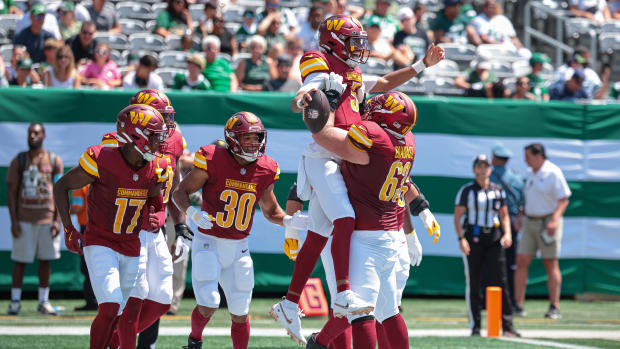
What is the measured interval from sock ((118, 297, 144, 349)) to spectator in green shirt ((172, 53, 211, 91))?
19.1 ft

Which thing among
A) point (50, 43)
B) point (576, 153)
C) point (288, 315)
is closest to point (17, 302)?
point (50, 43)

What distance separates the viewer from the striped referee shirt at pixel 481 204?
10266 millimetres

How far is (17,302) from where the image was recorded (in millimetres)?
10367

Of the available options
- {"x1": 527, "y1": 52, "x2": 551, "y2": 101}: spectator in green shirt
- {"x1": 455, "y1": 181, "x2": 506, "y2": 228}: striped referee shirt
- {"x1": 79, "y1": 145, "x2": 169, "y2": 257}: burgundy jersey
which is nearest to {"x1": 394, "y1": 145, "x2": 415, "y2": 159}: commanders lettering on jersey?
{"x1": 79, "y1": 145, "x2": 169, "y2": 257}: burgundy jersey

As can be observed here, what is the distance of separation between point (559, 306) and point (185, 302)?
4.74 m

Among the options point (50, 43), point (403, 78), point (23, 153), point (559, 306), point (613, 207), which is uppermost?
point (403, 78)

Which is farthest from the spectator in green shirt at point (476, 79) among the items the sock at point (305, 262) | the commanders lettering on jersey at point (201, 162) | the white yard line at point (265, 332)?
the sock at point (305, 262)

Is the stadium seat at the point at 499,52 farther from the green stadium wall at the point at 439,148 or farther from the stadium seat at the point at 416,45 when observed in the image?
the green stadium wall at the point at 439,148

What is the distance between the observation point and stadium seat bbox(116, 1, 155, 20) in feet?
50.5

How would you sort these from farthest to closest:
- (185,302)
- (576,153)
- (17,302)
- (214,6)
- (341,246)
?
(214,6)
(576,153)
(185,302)
(17,302)
(341,246)

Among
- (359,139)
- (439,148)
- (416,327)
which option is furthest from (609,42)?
(359,139)

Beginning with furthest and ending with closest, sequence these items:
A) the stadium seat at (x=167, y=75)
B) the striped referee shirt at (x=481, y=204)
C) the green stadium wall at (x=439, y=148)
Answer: the stadium seat at (x=167, y=75) → the green stadium wall at (x=439, y=148) → the striped referee shirt at (x=481, y=204)

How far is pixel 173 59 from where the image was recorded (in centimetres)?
1362

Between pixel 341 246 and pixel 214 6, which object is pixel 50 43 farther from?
pixel 341 246
